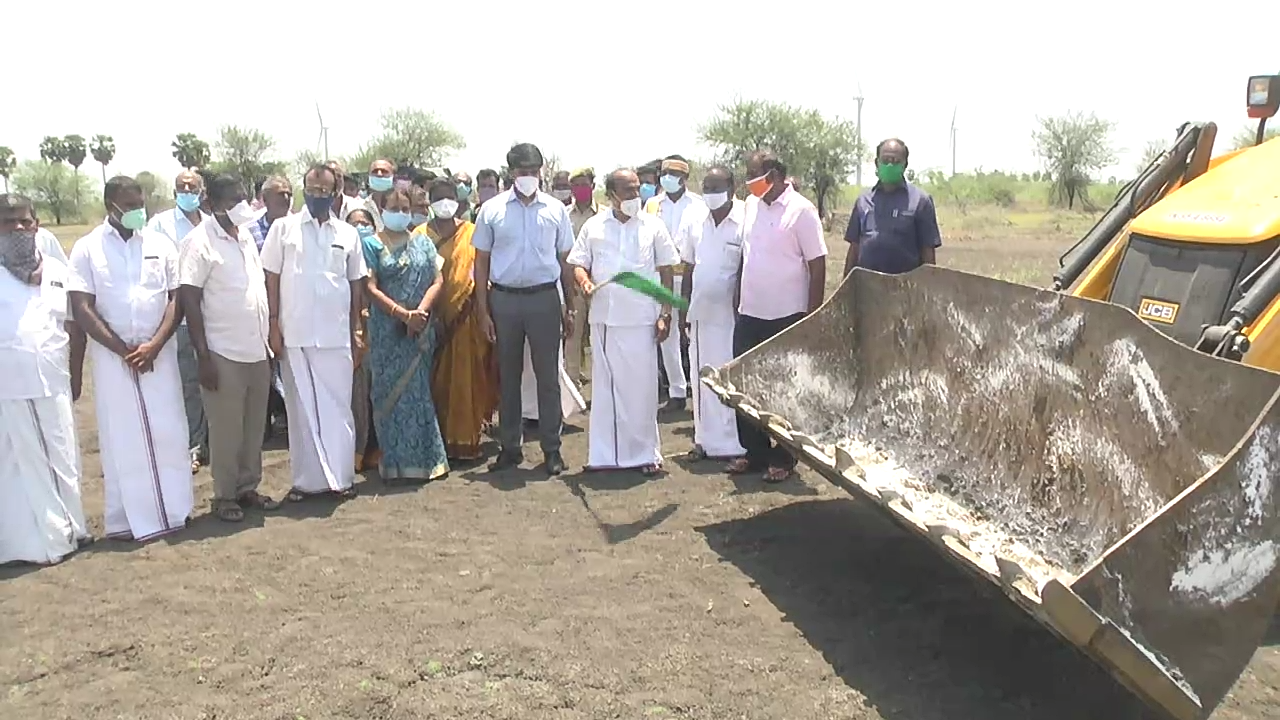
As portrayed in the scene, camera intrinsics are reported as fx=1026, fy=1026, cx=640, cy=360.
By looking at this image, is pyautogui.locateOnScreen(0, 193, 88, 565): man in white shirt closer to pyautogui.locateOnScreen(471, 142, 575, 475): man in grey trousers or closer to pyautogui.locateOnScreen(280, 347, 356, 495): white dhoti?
pyautogui.locateOnScreen(280, 347, 356, 495): white dhoti

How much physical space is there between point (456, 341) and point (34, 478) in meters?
2.55

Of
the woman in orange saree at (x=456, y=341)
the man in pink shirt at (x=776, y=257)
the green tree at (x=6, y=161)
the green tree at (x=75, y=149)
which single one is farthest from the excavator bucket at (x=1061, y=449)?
the green tree at (x=75, y=149)

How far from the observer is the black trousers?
6055 mm

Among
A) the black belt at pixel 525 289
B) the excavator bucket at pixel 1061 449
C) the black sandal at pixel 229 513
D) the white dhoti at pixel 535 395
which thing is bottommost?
the black sandal at pixel 229 513

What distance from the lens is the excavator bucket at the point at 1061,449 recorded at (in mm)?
2732

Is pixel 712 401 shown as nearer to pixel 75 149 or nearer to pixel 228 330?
pixel 228 330

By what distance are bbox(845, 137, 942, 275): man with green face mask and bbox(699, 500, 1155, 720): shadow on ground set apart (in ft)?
4.95

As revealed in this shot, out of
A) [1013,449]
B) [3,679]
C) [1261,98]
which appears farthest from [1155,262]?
[3,679]

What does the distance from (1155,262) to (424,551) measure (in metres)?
3.73

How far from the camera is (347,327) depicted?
237 inches

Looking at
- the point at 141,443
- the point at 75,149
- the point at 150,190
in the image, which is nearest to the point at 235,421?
the point at 141,443

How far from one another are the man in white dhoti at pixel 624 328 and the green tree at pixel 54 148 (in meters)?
57.0

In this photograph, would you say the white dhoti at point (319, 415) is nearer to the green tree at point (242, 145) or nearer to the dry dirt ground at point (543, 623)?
the dry dirt ground at point (543, 623)

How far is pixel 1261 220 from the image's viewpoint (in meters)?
4.14
